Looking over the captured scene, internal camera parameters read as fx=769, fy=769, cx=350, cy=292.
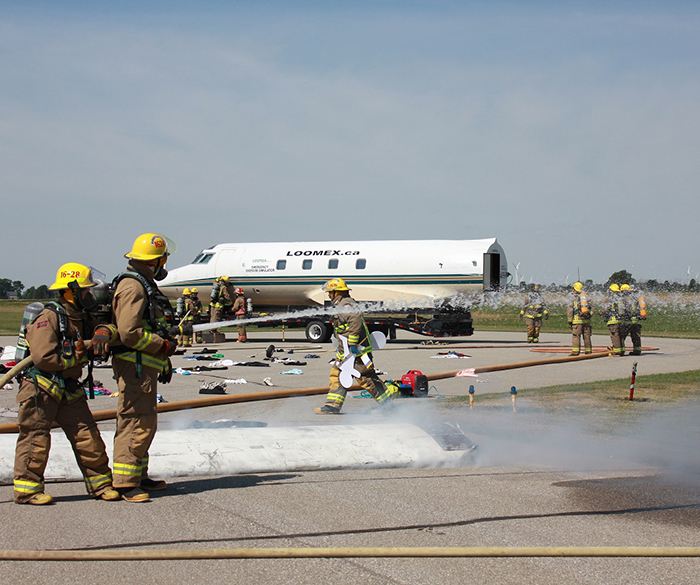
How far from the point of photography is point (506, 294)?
2775cm

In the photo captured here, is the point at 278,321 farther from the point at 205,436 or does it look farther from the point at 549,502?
the point at 549,502

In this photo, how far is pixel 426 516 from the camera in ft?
18.4

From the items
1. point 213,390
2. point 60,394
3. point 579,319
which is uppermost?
point 579,319

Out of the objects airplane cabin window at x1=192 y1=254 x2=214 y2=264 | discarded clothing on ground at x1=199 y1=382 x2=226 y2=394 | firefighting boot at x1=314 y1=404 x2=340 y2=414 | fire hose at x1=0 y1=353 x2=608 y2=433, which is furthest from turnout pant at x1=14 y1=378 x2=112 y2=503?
airplane cabin window at x1=192 y1=254 x2=214 y2=264

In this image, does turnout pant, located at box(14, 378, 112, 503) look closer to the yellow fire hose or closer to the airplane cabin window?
the yellow fire hose

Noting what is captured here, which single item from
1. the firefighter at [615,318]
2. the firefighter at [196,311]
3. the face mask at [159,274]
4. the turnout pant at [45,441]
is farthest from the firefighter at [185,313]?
the turnout pant at [45,441]

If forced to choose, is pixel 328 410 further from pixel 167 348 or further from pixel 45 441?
pixel 45 441

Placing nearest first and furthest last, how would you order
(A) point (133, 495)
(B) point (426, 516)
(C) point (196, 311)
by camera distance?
1. (B) point (426, 516)
2. (A) point (133, 495)
3. (C) point (196, 311)

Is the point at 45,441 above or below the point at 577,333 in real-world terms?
below

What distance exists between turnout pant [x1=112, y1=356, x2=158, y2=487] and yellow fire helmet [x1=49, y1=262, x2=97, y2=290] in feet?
2.18

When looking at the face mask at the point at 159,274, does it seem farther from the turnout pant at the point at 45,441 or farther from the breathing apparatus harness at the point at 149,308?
the turnout pant at the point at 45,441

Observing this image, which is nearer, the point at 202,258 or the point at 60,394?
the point at 60,394

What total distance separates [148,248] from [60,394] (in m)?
1.37

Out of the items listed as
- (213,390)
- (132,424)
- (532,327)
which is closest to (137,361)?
(132,424)
